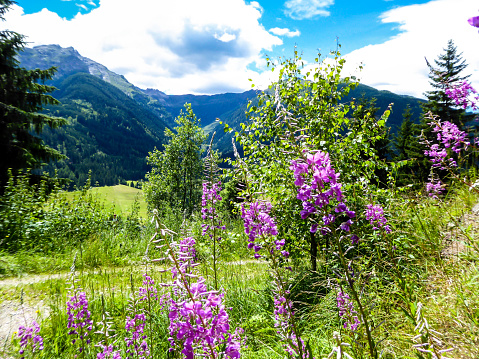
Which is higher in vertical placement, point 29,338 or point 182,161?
point 182,161

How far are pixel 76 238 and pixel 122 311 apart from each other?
18.1 feet

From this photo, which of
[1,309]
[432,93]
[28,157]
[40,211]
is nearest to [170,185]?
[28,157]

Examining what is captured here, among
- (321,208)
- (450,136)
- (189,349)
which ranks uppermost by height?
(450,136)

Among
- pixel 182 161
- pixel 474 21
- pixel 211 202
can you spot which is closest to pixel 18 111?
pixel 182 161

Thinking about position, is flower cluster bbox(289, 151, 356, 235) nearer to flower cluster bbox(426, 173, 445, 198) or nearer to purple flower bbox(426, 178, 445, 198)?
flower cluster bbox(426, 173, 445, 198)

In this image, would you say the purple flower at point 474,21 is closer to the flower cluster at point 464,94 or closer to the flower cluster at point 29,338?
the flower cluster at point 29,338

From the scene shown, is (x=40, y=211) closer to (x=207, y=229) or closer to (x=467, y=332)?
(x=207, y=229)

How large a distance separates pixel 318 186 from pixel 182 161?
35.2 meters

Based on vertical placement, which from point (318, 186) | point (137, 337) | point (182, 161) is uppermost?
point (318, 186)

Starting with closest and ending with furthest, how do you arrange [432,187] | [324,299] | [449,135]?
[324,299] → [449,135] → [432,187]

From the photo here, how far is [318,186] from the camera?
1.67 m

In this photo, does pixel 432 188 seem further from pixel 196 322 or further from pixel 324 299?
pixel 196 322

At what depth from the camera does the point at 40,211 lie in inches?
366

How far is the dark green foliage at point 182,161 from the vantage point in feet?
115
